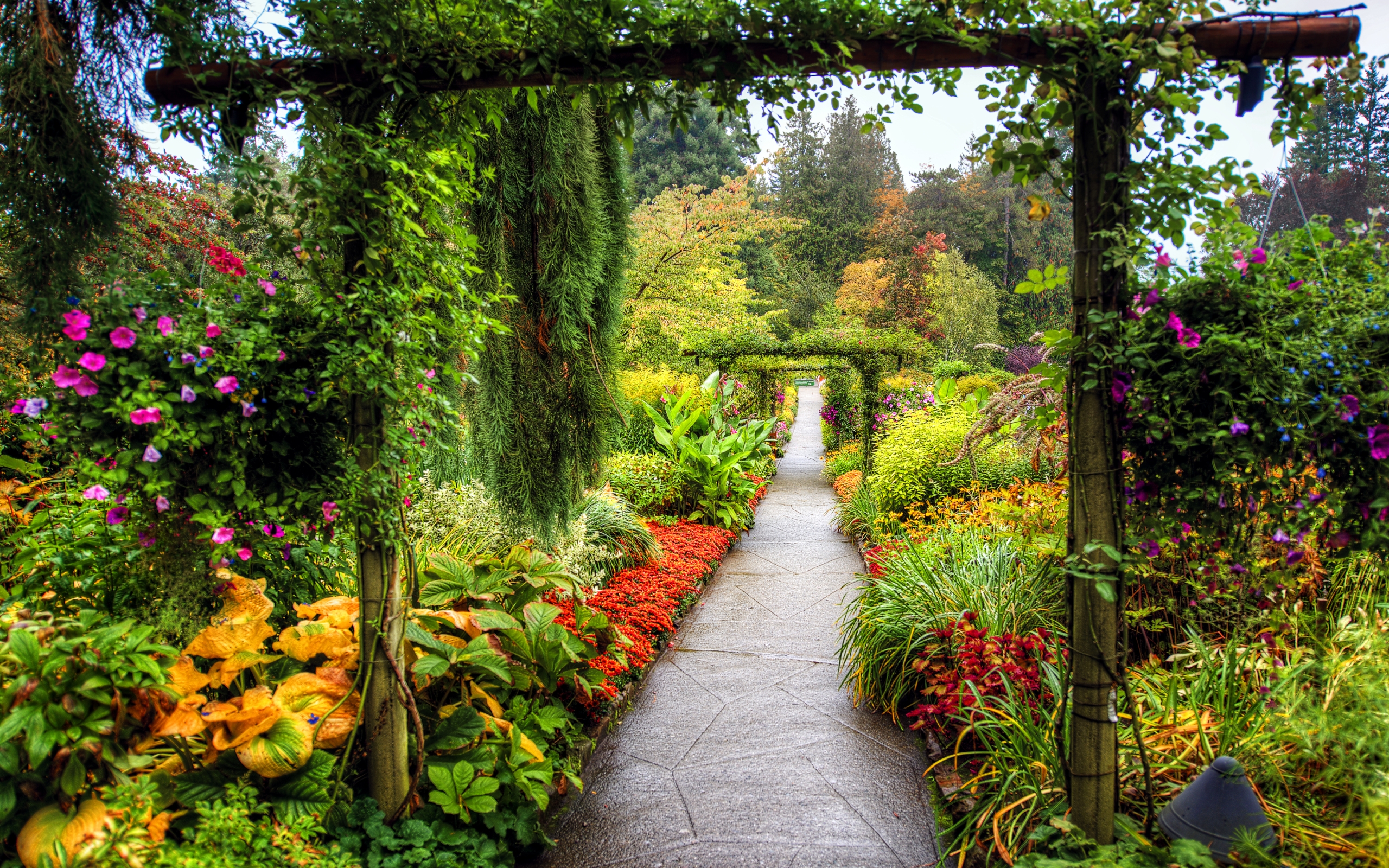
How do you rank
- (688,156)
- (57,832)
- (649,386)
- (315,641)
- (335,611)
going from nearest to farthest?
(57,832) → (315,641) → (335,611) → (649,386) → (688,156)

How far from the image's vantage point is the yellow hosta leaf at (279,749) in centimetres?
175

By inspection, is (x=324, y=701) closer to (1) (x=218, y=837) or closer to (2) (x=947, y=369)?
(1) (x=218, y=837)

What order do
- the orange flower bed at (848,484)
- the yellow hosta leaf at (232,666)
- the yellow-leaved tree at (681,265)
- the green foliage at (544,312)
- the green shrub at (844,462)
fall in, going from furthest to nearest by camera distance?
the yellow-leaved tree at (681,265), the green shrub at (844,462), the orange flower bed at (848,484), the green foliage at (544,312), the yellow hosta leaf at (232,666)

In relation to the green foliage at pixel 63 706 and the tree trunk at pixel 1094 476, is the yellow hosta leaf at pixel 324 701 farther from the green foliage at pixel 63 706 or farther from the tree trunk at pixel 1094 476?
the tree trunk at pixel 1094 476

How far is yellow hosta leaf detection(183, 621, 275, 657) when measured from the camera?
1.92 m

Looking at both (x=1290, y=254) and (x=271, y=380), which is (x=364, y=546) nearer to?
(x=271, y=380)

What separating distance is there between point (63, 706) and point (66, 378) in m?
0.74

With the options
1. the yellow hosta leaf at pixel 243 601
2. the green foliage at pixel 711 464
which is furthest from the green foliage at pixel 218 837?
the green foliage at pixel 711 464

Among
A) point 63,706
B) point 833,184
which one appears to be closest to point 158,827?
point 63,706

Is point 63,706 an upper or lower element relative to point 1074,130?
lower

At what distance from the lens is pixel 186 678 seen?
1830 millimetres

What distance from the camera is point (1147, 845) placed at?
71.7 inches

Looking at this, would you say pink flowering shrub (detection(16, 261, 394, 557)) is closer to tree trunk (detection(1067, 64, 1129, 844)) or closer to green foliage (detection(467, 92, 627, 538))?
green foliage (detection(467, 92, 627, 538))

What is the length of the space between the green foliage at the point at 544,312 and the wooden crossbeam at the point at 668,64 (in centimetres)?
130
